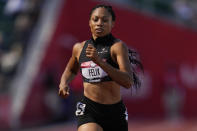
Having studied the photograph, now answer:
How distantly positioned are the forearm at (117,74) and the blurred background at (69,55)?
355 inches

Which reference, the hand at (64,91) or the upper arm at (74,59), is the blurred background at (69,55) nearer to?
the upper arm at (74,59)

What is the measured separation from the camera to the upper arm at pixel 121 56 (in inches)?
241

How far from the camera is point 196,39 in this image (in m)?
20.1

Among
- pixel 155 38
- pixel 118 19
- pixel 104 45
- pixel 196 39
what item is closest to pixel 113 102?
pixel 104 45

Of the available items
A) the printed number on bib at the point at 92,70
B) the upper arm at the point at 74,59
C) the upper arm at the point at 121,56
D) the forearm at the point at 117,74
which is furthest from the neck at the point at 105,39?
the forearm at the point at 117,74

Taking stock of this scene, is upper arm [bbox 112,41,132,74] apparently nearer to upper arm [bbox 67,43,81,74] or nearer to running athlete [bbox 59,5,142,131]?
running athlete [bbox 59,5,142,131]

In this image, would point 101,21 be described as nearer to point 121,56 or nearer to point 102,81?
point 121,56

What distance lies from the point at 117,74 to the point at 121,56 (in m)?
0.30

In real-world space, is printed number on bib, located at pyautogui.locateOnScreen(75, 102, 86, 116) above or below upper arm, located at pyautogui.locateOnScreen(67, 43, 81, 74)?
below

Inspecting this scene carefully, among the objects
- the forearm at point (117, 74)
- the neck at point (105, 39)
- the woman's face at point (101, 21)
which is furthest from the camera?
the neck at point (105, 39)

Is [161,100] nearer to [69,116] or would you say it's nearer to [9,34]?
[69,116]

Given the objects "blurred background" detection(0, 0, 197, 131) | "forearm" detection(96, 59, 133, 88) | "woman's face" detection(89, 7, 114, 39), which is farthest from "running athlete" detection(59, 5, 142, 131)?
"blurred background" detection(0, 0, 197, 131)

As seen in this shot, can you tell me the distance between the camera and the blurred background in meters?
15.3

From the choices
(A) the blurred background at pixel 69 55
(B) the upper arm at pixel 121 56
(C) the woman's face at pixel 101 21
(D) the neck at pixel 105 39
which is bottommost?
(A) the blurred background at pixel 69 55
